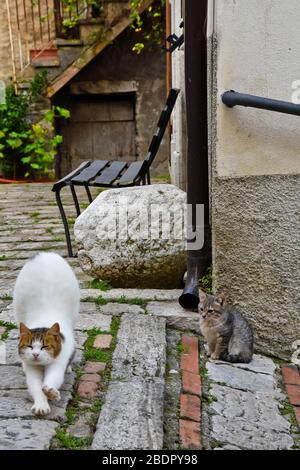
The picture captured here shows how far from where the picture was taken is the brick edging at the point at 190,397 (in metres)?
2.13

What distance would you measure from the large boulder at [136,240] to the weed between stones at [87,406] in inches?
25.0

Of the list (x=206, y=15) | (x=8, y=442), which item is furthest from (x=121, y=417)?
(x=206, y=15)

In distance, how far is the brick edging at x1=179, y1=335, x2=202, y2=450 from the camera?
213cm

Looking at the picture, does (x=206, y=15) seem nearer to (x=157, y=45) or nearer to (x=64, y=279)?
(x=64, y=279)

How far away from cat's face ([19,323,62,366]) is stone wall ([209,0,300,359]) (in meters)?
1.11

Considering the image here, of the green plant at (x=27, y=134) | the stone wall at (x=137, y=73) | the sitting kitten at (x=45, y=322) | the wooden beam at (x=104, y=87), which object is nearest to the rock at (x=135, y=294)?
the sitting kitten at (x=45, y=322)

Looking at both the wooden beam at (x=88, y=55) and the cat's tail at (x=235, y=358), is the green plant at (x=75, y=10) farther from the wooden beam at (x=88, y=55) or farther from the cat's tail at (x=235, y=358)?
the cat's tail at (x=235, y=358)

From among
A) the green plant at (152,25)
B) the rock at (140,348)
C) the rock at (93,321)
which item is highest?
the green plant at (152,25)

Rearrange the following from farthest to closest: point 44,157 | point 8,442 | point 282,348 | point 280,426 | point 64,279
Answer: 1. point 44,157
2. point 282,348
3. point 64,279
4. point 280,426
5. point 8,442

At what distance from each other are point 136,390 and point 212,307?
0.66m

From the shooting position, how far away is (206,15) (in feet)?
10.9

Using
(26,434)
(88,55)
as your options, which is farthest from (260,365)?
(88,55)

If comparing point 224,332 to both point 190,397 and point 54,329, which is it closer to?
point 190,397

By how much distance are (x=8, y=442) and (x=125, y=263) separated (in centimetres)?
169
